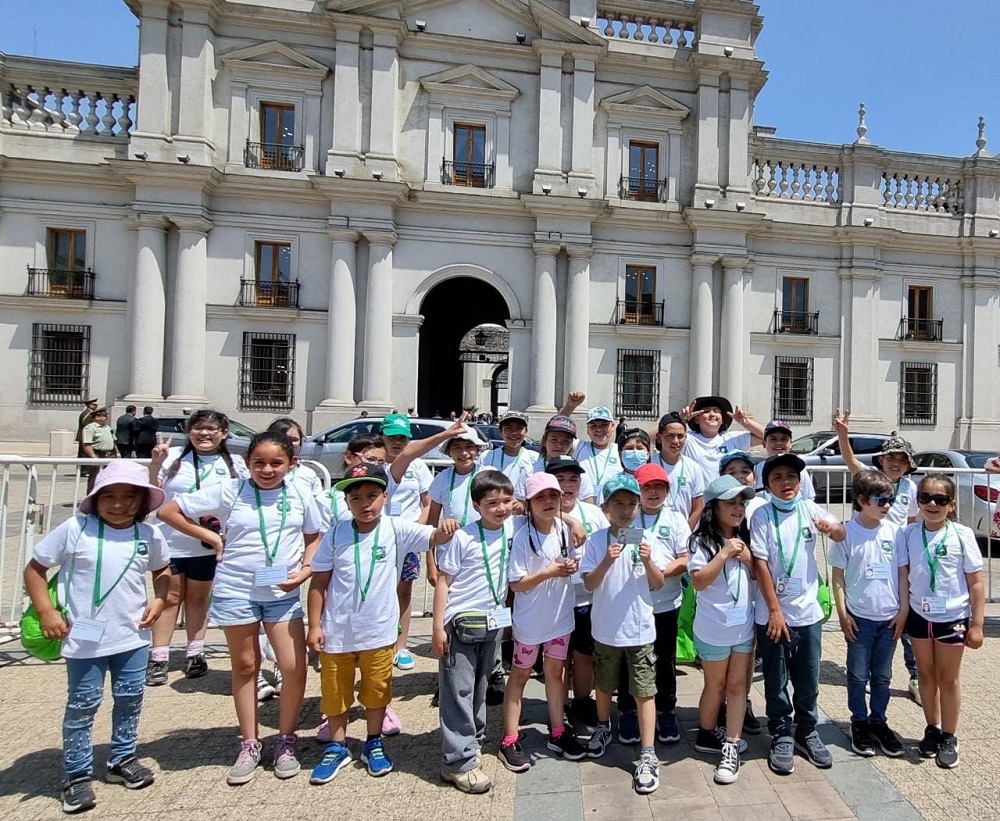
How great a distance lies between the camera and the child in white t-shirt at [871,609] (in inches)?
139

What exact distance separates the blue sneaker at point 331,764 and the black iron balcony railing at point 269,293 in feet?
54.2

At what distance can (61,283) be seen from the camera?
57.1 ft

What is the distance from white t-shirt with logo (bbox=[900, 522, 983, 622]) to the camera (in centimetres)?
347

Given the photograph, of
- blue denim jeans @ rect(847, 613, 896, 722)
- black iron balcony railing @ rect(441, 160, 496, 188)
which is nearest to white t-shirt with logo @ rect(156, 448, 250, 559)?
blue denim jeans @ rect(847, 613, 896, 722)

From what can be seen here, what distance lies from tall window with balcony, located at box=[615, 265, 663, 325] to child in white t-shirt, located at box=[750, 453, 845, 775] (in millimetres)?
16589

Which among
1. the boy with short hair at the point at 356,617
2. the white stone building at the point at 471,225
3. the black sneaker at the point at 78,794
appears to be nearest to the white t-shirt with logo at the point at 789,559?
the boy with short hair at the point at 356,617

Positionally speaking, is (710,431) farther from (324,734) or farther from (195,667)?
(195,667)

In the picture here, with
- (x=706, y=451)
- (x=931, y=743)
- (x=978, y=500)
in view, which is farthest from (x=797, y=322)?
(x=931, y=743)

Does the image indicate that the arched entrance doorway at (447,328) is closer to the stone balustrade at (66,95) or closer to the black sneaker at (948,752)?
the stone balustrade at (66,95)

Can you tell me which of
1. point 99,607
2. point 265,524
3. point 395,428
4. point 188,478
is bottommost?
point 99,607

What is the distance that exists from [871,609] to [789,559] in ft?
2.15

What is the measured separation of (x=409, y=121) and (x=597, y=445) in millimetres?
16788

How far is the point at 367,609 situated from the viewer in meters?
3.23

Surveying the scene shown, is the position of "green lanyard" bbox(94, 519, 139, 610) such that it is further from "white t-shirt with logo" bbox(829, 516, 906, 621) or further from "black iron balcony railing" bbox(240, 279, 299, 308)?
"black iron balcony railing" bbox(240, 279, 299, 308)
